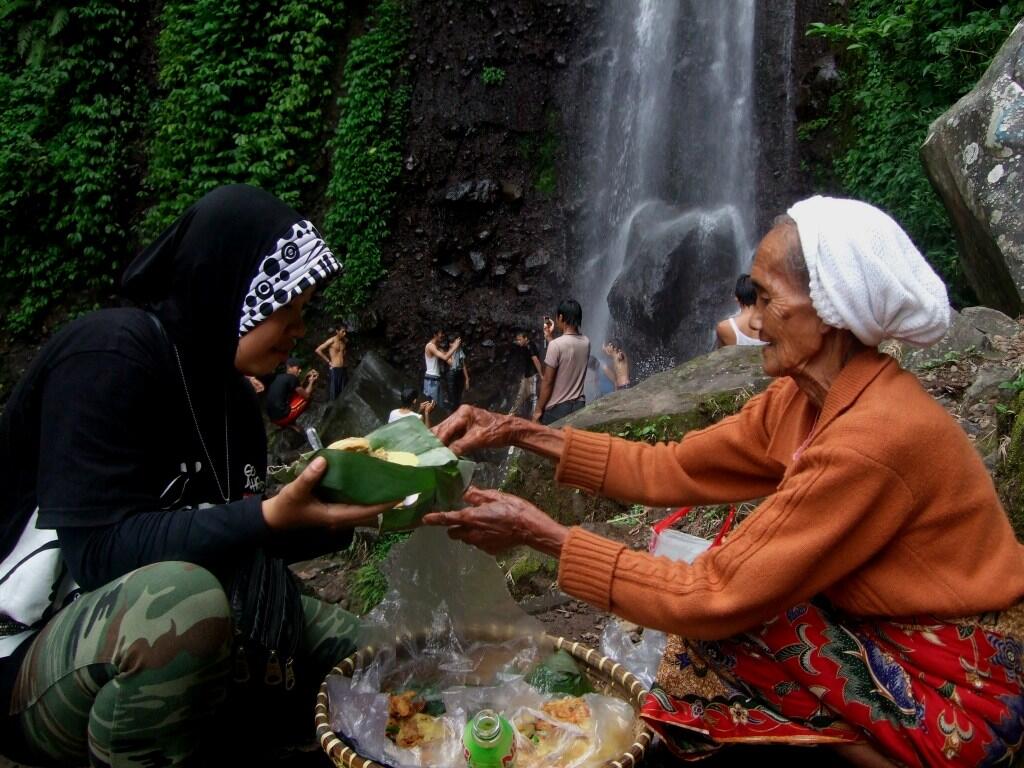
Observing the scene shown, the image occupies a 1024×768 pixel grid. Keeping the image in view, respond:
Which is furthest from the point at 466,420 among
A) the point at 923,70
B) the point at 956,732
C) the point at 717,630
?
the point at 923,70

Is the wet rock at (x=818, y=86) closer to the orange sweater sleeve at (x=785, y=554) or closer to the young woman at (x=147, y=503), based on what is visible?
the young woman at (x=147, y=503)

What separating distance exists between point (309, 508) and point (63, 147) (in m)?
13.6

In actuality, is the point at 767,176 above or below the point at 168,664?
below

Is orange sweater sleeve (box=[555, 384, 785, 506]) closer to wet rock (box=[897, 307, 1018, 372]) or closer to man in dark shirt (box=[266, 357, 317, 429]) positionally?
wet rock (box=[897, 307, 1018, 372])

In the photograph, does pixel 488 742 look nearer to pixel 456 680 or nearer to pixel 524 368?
pixel 456 680

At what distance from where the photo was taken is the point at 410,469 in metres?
2.18

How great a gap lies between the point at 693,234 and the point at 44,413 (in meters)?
11.3

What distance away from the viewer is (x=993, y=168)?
6.12 metres

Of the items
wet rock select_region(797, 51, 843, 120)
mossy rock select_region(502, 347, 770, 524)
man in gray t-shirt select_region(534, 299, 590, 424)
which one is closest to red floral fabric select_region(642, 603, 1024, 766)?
mossy rock select_region(502, 347, 770, 524)

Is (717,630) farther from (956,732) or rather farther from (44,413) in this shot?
(44,413)

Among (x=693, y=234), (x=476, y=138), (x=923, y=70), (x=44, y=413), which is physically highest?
(x=44, y=413)

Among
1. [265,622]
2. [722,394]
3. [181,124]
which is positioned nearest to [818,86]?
[722,394]

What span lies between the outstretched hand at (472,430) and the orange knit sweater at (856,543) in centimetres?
60

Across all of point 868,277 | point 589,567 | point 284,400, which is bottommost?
point 284,400
